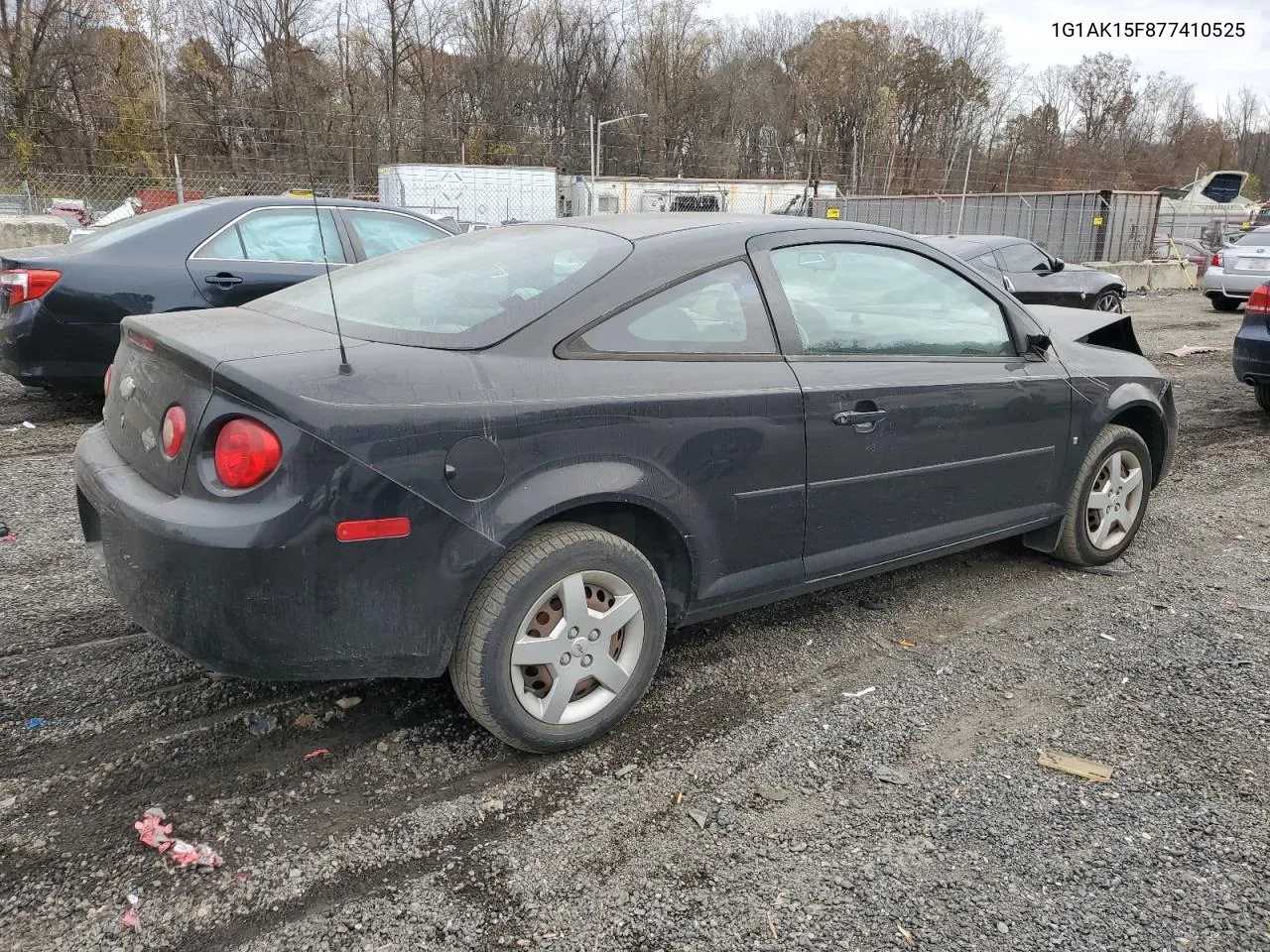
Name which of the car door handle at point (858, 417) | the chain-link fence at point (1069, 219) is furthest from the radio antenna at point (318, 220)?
the chain-link fence at point (1069, 219)

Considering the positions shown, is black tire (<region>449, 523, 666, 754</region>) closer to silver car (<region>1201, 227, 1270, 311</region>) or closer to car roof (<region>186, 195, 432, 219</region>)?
car roof (<region>186, 195, 432, 219</region>)

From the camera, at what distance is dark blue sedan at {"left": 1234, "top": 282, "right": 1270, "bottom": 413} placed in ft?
22.9

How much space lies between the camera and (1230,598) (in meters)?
4.01

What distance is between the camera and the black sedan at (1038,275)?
39.4ft

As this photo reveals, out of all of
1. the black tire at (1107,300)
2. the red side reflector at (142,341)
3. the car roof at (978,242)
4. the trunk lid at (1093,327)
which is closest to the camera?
the red side reflector at (142,341)

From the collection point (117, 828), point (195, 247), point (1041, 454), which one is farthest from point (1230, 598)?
point (195, 247)

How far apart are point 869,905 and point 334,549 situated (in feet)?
4.98

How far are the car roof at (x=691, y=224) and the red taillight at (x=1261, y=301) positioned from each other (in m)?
5.01

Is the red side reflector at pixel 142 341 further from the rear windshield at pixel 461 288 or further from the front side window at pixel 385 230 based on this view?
the front side window at pixel 385 230

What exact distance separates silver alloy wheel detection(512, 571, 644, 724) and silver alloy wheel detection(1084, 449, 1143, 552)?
250 centimetres

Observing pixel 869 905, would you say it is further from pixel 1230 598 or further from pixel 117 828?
pixel 1230 598

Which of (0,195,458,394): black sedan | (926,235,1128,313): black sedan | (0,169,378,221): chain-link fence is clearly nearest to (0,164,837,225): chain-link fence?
(0,169,378,221): chain-link fence

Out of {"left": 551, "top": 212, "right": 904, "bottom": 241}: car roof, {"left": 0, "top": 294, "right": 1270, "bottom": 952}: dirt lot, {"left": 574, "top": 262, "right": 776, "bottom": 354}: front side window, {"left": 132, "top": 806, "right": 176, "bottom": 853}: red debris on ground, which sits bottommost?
{"left": 0, "top": 294, "right": 1270, "bottom": 952}: dirt lot

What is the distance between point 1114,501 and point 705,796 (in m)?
2.76
